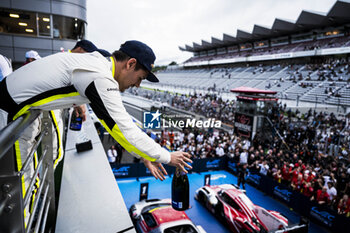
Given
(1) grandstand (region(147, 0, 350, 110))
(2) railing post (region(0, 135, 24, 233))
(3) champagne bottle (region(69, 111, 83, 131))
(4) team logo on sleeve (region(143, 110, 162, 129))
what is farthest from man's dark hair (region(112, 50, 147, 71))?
(1) grandstand (region(147, 0, 350, 110))

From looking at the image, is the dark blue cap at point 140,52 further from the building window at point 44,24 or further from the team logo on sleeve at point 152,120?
the team logo on sleeve at point 152,120

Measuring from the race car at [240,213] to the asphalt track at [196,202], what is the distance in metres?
0.45

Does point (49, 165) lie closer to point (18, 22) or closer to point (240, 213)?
point (240, 213)

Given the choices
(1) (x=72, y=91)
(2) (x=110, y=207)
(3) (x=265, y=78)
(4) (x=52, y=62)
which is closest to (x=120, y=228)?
(2) (x=110, y=207)

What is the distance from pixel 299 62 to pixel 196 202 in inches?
1741

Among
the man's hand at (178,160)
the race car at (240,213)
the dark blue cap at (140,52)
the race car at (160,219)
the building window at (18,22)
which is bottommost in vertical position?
the race car at (240,213)

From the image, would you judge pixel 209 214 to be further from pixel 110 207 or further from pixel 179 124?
pixel 179 124

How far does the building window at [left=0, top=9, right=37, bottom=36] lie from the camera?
43.7ft

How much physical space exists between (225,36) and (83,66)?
7350cm

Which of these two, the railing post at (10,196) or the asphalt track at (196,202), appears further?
the asphalt track at (196,202)

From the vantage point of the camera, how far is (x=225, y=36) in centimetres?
6875

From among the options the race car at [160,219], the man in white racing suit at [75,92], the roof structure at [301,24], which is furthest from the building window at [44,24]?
the roof structure at [301,24]

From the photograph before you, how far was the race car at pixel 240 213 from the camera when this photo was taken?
25.2ft

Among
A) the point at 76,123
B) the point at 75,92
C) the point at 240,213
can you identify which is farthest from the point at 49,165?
the point at 240,213
